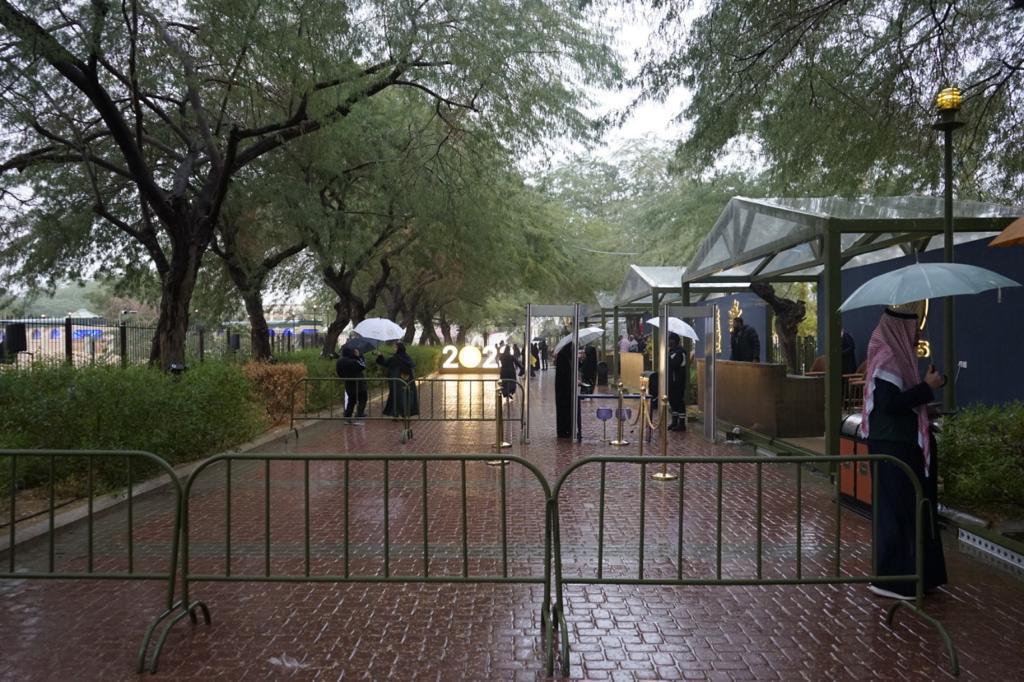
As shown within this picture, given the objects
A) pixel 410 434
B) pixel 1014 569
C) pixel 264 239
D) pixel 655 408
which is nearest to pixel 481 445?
pixel 410 434

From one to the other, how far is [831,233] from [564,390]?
575 centimetres

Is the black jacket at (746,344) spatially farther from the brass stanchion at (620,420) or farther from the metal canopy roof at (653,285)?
the brass stanchion at (620,420)

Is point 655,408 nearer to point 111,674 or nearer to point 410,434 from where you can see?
point 410,434

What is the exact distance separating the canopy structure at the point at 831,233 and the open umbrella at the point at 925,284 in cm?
297

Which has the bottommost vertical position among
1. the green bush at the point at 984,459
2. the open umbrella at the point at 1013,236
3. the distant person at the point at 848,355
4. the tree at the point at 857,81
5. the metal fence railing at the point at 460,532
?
the metal fence railing at the point at 460,532

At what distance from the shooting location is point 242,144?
15.4 metres

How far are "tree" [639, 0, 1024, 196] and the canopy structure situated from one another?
1077mm

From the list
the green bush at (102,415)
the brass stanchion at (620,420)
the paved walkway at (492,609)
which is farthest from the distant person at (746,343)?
the green bush at (102,415)

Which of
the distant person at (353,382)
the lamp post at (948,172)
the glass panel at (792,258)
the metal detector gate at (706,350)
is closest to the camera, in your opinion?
the lamp post at (948,172)

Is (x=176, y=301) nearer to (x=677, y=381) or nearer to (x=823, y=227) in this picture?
(x=677, y=381)

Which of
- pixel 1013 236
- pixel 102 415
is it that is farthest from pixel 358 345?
pixel 1013 236

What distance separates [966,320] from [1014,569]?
22.6ft

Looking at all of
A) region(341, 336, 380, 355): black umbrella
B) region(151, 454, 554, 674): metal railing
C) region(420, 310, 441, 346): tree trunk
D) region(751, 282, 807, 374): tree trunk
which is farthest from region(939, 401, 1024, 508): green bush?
region(420, 310, 441, 346): tree trunk

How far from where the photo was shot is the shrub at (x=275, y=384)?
13.6 meters
